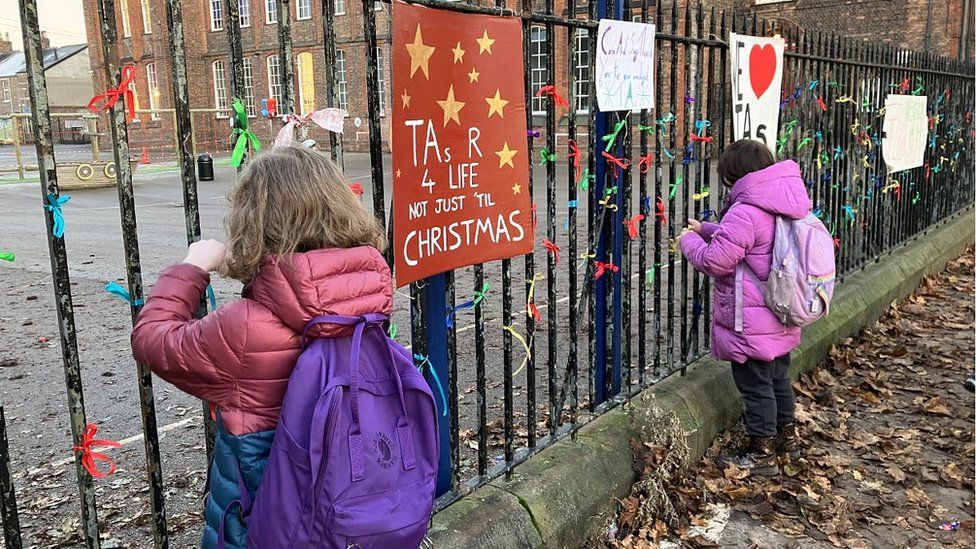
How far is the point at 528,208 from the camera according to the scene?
9.34 ft

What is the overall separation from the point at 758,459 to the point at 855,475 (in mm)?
481

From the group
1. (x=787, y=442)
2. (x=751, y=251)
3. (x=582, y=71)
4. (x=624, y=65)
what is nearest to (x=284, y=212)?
(x=624, y=65)

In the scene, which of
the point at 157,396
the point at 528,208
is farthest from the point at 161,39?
the point at 528,208

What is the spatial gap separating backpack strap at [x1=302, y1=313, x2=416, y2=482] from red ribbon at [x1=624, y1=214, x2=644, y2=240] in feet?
5.96

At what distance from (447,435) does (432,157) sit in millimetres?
935

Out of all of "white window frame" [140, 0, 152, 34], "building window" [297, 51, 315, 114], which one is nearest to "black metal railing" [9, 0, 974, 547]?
"building window" [297, 51, 315, 114]

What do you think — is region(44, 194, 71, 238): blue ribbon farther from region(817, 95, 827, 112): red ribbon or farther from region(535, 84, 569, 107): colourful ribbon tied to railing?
region(817, 95, 827, 112): red ribbon

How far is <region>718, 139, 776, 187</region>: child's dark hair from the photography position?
146 inches

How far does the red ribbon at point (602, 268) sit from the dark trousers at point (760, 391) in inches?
36.3

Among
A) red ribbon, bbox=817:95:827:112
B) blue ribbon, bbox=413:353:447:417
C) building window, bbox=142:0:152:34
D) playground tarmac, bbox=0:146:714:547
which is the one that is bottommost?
playground tarmac, bbox=0:146:714:547

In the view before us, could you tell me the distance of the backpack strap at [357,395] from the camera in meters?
1.75

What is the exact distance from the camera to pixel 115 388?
471cm

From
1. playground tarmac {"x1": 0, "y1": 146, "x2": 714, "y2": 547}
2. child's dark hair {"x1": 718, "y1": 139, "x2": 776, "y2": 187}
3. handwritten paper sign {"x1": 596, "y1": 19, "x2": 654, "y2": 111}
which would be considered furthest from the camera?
child's dark hair {"x1": 718, "y1": 139, "x2": 776, "y2": 187}

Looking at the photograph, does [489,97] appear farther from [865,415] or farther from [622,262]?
[865,415]
